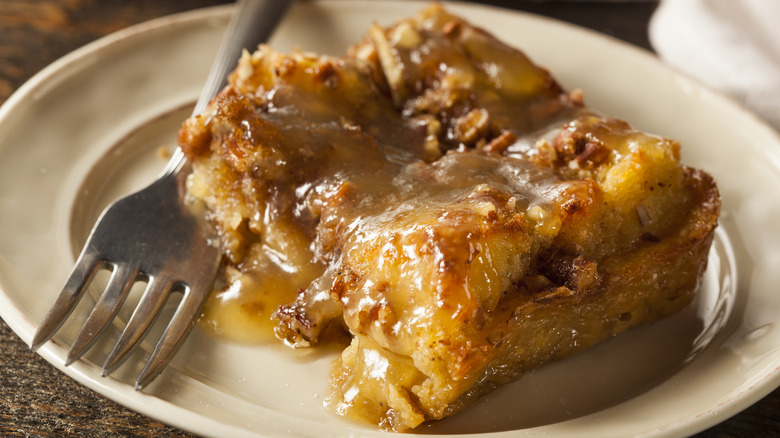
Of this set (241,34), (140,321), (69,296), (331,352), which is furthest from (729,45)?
(69,296)

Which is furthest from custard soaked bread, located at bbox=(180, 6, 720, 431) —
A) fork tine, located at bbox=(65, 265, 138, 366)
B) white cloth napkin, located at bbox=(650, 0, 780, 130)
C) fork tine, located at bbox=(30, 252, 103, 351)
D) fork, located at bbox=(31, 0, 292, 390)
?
white cloth napkin, located at bbox=(650, 0, 780, 130)

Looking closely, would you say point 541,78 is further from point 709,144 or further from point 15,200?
point 15,200

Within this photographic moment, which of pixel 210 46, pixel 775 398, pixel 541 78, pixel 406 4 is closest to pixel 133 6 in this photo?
pixel 210 46

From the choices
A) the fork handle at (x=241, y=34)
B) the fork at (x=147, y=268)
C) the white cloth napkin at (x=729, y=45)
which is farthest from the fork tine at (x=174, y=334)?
the white cloth napkin at (x=729, y=45)

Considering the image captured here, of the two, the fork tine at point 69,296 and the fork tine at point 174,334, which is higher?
the fork tine at point 69,296

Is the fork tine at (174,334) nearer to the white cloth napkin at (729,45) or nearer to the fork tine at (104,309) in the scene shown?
the fork tine at (104,309)

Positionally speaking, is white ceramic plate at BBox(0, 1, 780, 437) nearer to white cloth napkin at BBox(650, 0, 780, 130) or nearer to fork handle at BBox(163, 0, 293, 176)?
fork handle at BBox(163, 0, 293, 176)

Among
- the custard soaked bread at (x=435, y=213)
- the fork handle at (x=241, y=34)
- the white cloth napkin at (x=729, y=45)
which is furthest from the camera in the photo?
the white cloth napkin at (x=729, y=45)
